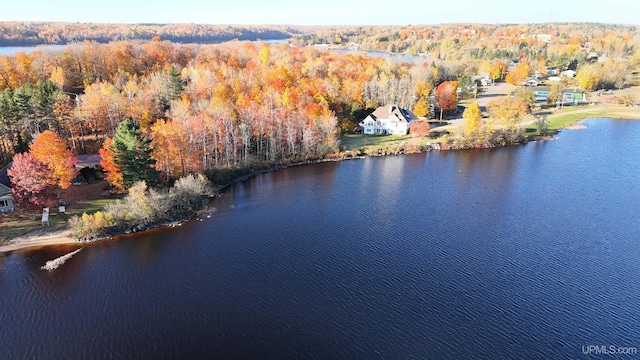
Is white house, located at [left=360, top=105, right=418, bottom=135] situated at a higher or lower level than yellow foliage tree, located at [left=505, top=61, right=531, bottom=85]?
lower

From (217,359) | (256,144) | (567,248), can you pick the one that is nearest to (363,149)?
(256,144)

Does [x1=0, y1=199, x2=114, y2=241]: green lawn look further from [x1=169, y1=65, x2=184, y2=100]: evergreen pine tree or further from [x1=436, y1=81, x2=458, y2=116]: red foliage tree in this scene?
[x1=436, y1=81, x2=458, y2=116]: red foliage tree

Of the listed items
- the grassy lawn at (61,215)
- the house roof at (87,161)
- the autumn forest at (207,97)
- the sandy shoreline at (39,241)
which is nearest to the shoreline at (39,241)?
the sandy shoreline at (39,241)

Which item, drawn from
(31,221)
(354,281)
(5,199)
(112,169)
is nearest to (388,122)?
(112,169)

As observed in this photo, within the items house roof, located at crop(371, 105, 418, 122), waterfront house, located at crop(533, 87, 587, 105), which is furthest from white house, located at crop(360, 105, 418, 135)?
waterfront house, located at crop(533, 87, 587, 105)

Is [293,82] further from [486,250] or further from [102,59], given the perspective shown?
[486,250]

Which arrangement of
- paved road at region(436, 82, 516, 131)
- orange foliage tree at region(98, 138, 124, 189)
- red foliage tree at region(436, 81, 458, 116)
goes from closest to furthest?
1. orange foliage tree at region(98, 138, 124, 189)
2. paved road at region(436, 82, 516, 131)
3. red foliage tree at region(436, 81, 458, 116)

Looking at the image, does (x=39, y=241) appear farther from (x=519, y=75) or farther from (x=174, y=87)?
(x=519, y=75)
